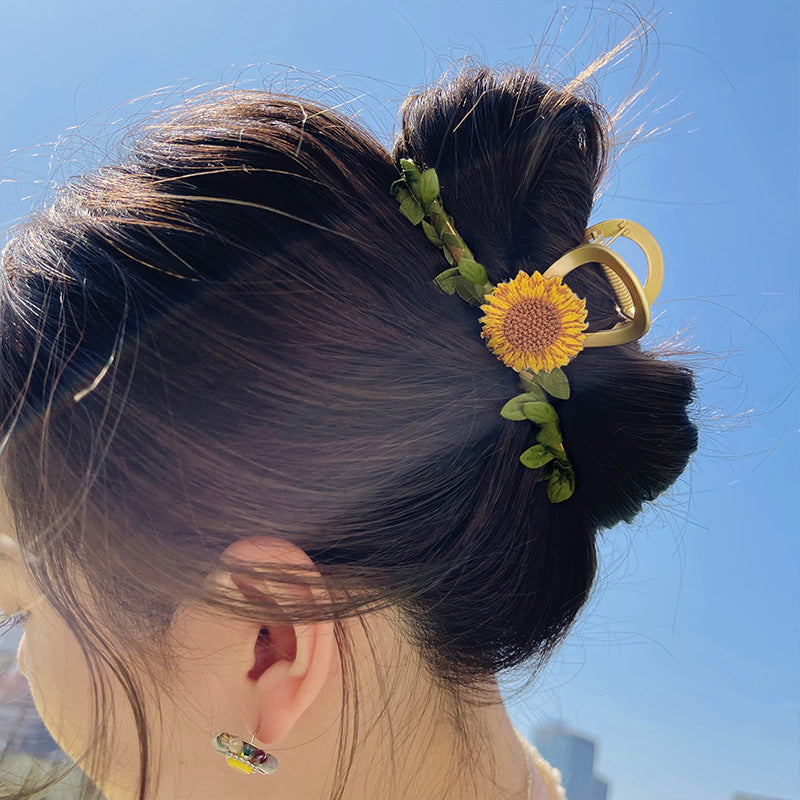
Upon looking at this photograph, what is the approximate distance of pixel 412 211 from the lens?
23.5 inches

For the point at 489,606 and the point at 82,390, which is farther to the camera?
the point at 489,606

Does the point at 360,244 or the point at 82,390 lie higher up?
the point at 360,244

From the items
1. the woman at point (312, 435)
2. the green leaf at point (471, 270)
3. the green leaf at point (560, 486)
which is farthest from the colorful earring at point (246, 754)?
the green leaf at point (471, 270)

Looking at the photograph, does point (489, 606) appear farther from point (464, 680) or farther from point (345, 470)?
point (345, 470)

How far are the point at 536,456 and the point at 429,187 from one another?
0.89 ft

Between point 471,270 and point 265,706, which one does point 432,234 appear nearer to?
point 471,270

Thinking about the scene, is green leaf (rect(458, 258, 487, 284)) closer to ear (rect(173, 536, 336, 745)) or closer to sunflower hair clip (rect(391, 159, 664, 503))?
sunflower hair clip (rect(391, 159, 664, 503))

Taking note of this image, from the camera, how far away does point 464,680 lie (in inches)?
26.4

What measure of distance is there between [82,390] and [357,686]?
14.6 inches

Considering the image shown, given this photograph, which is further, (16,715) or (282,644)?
(16,715)

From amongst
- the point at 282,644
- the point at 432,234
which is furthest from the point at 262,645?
the point at 432,234

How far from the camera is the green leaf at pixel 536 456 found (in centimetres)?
61

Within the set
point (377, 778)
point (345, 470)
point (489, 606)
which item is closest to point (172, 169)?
point (345, 470)

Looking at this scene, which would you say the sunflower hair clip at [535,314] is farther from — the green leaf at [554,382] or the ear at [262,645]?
the ear at [262,645]
